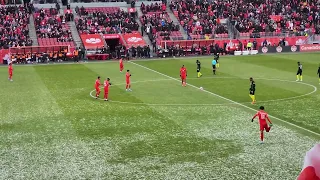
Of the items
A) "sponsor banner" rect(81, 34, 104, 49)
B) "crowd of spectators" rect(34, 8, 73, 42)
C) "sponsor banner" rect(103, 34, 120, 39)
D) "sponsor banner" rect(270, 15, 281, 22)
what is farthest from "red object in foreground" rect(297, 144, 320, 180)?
"sponsor banner" rect(270, 15, 281, 22)

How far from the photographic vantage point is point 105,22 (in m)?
65.9

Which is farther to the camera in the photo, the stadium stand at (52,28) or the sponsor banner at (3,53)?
the stadium stand at (52,28)

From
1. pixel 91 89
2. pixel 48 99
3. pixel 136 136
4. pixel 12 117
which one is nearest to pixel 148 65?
pixel 91 89

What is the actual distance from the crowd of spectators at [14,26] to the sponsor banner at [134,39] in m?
13.0

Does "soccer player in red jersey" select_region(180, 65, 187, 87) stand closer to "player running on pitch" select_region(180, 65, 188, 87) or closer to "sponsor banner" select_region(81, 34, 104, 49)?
"player running on pitch" select_region(180, 65, 188, 87)

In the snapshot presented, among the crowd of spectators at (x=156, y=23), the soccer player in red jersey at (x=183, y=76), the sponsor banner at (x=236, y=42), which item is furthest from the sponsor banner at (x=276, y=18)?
the soccer player in red jersey at (x=183, y=76)

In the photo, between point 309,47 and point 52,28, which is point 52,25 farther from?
point 309,47

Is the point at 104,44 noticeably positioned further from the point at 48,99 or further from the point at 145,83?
the point at 48,99

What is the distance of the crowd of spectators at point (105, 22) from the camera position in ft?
211

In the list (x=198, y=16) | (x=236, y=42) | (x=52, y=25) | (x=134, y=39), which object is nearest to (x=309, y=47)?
(x=236, y=42)

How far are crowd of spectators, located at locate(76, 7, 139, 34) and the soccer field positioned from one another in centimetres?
2574

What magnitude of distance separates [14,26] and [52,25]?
511cm

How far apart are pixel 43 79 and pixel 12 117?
645 inches

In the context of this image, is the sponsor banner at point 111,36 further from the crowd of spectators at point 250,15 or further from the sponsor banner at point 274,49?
the sponsor banner at point 274,49
